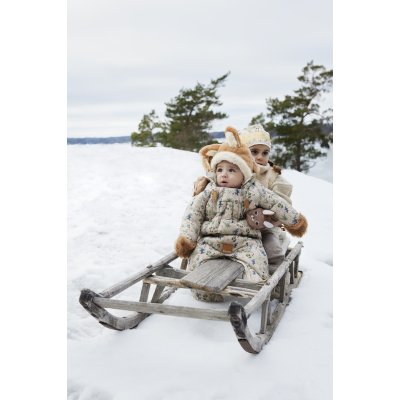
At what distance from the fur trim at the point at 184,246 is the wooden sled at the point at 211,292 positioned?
0.33 ft

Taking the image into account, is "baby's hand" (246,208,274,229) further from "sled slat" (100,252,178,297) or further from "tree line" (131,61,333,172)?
"tree line" (131,61,333,172)

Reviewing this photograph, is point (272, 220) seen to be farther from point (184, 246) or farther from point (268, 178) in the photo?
point (184, 246)

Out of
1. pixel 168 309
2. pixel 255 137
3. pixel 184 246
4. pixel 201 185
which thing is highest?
pixel 255 137

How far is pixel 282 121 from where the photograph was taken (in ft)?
39.2

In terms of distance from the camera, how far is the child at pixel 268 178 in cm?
286

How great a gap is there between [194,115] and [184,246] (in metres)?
10.1

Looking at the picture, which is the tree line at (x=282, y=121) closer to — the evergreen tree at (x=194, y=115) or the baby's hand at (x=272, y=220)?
the evergreen tree at (x=194, y=115)

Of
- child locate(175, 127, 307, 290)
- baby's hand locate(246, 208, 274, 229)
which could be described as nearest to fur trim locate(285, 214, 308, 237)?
child locate(175, 127, 307, 290)

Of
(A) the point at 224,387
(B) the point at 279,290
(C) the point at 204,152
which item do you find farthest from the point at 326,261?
(A) the point at 224,387

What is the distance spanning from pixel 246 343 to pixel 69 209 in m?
2.93

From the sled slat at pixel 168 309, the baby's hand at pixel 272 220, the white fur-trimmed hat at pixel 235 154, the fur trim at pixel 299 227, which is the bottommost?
the sled slat at pixel 168 309

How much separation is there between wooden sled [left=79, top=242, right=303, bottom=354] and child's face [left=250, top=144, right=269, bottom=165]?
60cm

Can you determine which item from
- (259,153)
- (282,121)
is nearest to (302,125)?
(282,121)

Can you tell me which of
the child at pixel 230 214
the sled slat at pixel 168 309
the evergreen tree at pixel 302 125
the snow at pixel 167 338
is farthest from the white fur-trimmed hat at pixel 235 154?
the evergreen tree at pixel 302 125
